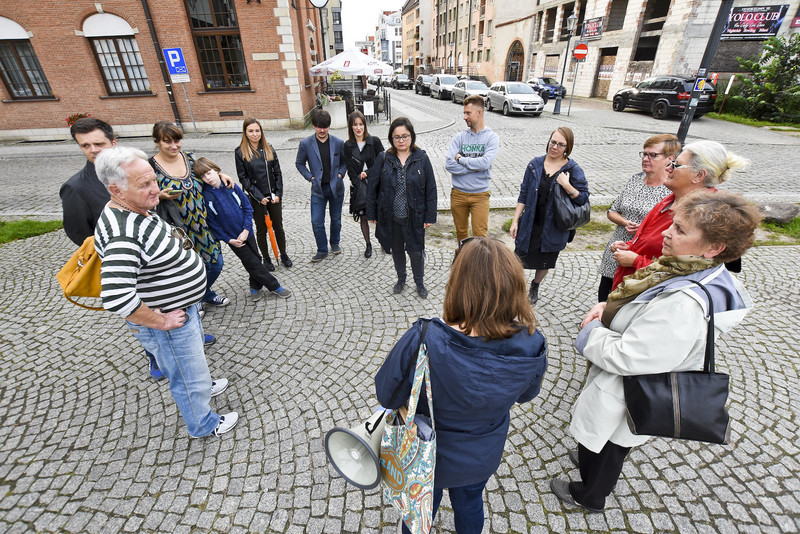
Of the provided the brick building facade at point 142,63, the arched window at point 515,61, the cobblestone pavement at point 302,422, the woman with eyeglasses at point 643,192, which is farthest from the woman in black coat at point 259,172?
the arched window at point 515,61

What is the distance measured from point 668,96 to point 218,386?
65.5ft

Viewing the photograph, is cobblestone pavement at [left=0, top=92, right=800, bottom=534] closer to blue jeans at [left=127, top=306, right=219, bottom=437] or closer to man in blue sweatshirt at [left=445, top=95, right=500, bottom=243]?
blue jeans at [left=127, top=306, right=219, bottom=437]

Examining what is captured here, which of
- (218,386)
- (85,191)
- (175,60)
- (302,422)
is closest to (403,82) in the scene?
(175,60)

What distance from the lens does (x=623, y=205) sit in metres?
3.25

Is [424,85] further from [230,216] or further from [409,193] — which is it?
[230,216]

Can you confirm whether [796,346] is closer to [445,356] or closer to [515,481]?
A: [515,481]

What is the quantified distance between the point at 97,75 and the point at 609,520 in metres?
19.1

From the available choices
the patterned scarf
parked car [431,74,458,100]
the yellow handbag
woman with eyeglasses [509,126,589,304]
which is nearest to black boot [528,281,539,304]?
woman with eyeglasses [509,126,589,304]

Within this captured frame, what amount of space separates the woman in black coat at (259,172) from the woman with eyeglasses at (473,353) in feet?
11.9

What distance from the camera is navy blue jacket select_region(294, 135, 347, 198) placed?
4.79 meters

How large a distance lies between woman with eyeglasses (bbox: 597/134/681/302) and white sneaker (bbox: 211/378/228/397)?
3533mm

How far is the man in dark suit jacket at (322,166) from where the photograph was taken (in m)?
4.77

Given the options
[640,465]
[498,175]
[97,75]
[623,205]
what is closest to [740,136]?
[498,175]

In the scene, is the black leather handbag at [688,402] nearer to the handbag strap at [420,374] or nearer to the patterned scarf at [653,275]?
the patterned scarf at [653,275]
